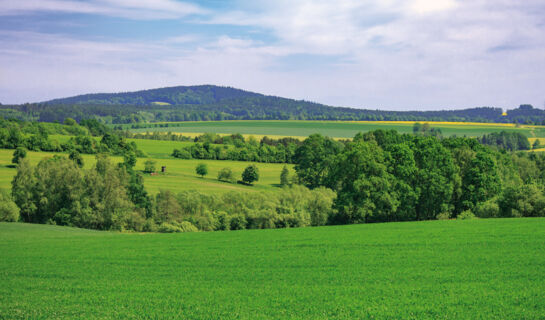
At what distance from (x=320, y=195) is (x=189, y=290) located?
119ft

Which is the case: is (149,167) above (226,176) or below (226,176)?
above

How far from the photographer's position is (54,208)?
5412 cm

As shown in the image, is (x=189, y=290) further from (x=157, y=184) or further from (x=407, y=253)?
(x=157, y=184)

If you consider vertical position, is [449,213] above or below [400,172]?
below

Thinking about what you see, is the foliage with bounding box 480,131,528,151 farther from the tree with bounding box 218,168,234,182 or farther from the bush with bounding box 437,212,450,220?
the bush with bounding box 437,212,450,220

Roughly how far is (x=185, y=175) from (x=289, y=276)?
75.0 m

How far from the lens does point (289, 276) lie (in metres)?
20.8

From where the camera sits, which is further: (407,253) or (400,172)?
(400,172)

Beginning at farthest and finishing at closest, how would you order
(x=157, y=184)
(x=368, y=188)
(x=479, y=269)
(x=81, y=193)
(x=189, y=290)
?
(x=157, y=184)
(x=81, y=193)
(x=368, y=188)
(x=479, y=269)
(x=189, y=290)

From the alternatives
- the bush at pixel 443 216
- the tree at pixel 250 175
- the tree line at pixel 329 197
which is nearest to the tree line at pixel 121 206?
the tree line at pixel 329 197

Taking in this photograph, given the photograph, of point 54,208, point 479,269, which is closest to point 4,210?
point 54,208

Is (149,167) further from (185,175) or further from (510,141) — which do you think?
(510,141)

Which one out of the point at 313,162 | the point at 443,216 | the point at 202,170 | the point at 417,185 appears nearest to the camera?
the point at 443,216

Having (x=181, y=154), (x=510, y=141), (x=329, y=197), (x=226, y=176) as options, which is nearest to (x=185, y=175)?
(x=226, y=176)
